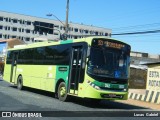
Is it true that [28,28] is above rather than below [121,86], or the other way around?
above

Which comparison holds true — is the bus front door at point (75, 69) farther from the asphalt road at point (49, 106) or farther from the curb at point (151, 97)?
the curb at point (151, 97)

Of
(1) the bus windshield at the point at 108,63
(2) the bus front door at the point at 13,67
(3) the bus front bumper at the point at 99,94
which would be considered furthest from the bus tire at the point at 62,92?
(2) the bus front door at the point at 13,67

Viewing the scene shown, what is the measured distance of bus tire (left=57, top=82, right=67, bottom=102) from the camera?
1944cm

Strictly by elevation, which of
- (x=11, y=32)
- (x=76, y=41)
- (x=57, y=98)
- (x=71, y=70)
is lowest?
(x=57, y=98)

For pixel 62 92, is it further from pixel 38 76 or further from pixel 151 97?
pixel 151 97

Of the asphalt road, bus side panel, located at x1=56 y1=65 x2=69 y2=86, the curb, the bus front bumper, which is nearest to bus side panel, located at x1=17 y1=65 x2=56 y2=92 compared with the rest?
bus side panel, located at x1=56 y1=65 x2=69 y2=86

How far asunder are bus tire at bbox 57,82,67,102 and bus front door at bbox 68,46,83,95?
2.29 feet

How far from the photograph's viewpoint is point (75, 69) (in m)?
18.7

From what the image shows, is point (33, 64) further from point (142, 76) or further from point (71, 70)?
point (142, 76)

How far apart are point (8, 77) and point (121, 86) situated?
13.7 metres

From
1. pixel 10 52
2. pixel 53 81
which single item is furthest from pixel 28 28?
pixel 53 81

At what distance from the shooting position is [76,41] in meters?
19.1

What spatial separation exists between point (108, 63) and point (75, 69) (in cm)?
182

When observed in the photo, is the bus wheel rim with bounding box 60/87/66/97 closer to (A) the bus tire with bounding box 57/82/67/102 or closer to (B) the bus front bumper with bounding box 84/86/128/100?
(A) the bus tire with bounding box 57/82/67/102
